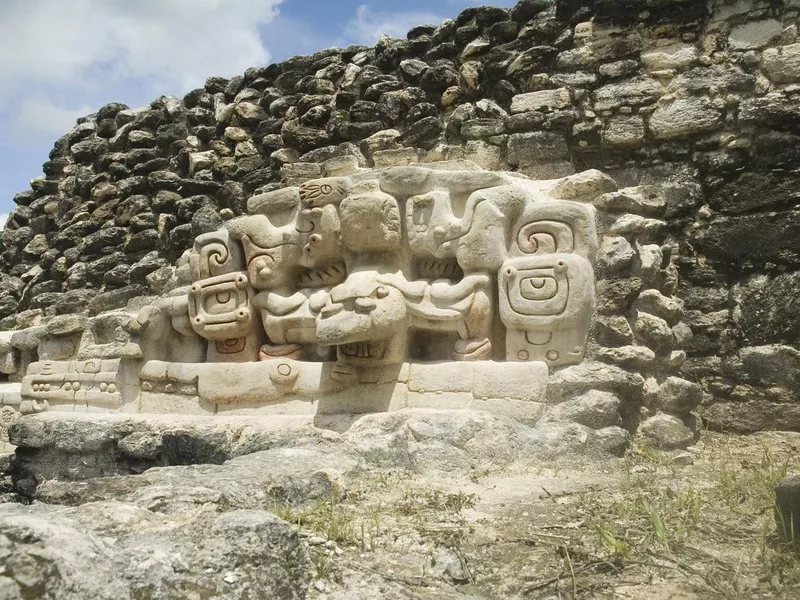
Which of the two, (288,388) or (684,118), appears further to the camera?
(684,118)

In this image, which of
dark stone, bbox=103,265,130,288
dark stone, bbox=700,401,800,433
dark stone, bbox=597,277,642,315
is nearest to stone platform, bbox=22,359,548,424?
dark stone, bbox=597,277,642,315

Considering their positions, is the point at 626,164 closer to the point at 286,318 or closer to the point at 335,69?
the point at 286,318

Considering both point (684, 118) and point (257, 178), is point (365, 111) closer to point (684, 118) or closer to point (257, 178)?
point (257, 178)

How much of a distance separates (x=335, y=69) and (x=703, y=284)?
4.02 meters

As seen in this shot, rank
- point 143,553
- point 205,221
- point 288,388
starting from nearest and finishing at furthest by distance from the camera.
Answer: point 143,553, point 288,388, point 205,221

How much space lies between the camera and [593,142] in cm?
491

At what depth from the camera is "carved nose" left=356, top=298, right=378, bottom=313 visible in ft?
12.0

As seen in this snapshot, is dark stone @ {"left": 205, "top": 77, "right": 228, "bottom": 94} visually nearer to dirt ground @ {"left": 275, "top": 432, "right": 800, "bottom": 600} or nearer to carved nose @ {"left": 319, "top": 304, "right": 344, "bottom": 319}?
carved nose @ {"left": 319, "top": 304, "right": 344, "bottom": 319}

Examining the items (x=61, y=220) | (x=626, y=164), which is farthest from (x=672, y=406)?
(x=61, y=220)

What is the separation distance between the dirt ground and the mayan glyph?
855 millimetres

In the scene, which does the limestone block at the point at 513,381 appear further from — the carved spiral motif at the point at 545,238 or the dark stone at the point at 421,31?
the dark stone at the point at 421,31

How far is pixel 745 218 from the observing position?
4285mm

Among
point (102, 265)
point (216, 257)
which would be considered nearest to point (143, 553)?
point (216, 257)

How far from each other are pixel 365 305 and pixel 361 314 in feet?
0.16
